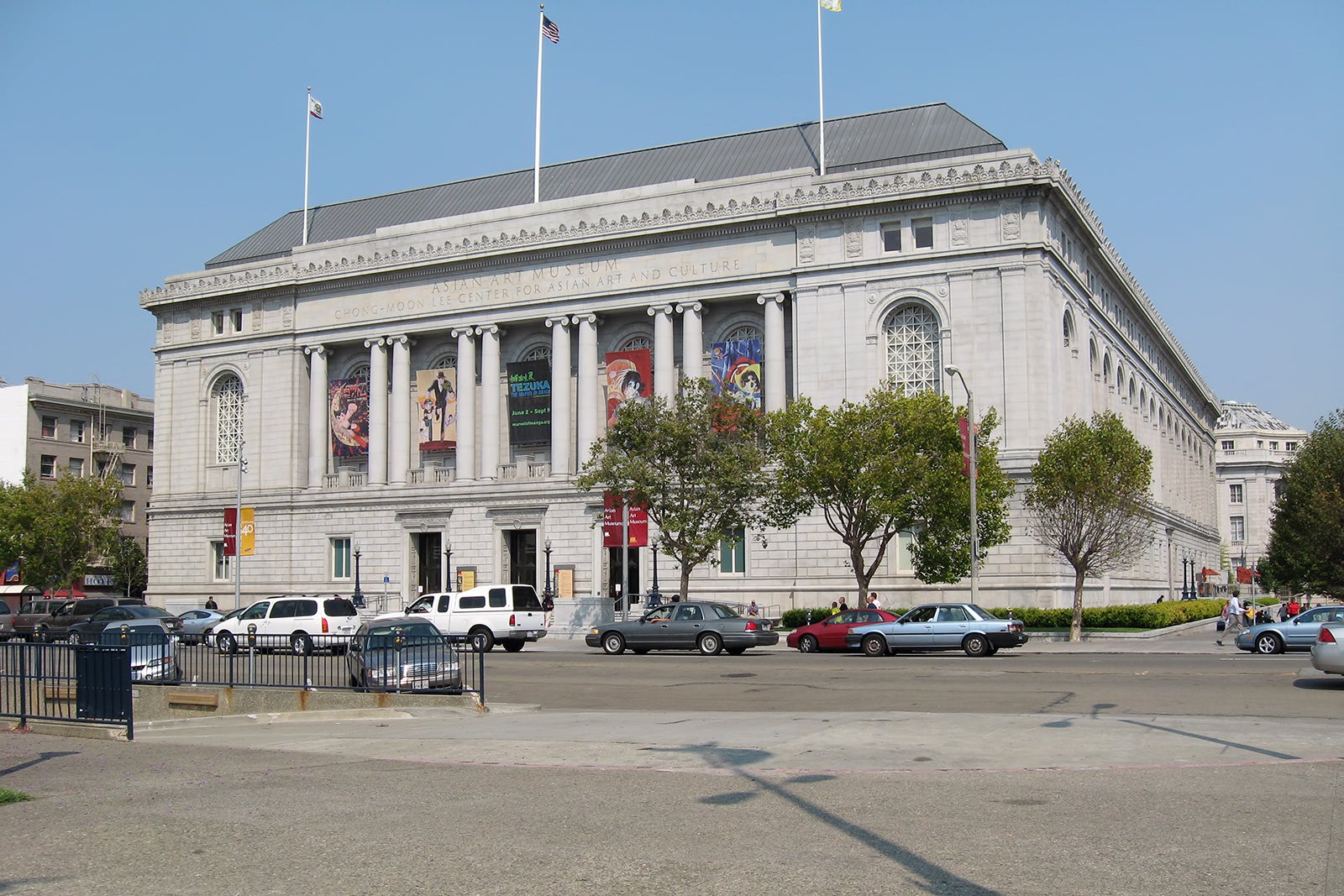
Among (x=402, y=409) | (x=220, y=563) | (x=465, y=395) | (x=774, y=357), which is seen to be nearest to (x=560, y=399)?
(x=465, y=395)

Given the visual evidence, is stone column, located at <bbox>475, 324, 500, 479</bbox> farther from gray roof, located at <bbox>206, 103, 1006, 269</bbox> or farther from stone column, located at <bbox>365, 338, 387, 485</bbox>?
gray roof, located at <bbox>206, 103, 1006, 269</bbox>

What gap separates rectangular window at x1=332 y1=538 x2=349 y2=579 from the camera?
235 feet

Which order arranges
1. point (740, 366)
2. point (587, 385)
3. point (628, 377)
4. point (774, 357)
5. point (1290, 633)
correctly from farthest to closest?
point (587, 385) < point (628, 377) < point (740, 366) < point (774, 357) < point (1290, 633)

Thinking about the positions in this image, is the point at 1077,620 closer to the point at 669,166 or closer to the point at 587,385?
the point at 587,385

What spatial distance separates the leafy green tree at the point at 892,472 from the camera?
45.7 m

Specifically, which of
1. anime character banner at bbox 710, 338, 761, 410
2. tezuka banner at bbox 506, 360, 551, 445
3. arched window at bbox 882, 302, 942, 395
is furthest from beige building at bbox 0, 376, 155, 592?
arched window at bbox 882, 302, 942, 395

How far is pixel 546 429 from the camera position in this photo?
67438mm

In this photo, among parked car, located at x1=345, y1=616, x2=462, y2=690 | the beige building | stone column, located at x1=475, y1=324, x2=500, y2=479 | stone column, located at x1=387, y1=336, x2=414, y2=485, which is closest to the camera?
parked car, located at x1=345, y1=616, x2=462, y2=690

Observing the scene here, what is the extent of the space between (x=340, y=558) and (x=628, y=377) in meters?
21.2

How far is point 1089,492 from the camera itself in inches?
1788

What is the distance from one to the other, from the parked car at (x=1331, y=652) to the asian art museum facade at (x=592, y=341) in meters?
31.3

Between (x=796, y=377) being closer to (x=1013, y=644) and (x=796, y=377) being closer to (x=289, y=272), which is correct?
(x=1013, y=644)

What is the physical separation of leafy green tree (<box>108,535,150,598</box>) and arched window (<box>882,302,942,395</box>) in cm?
5790

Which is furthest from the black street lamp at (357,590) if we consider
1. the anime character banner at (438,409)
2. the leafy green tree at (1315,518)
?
the leafy green tree at (1315,518)
